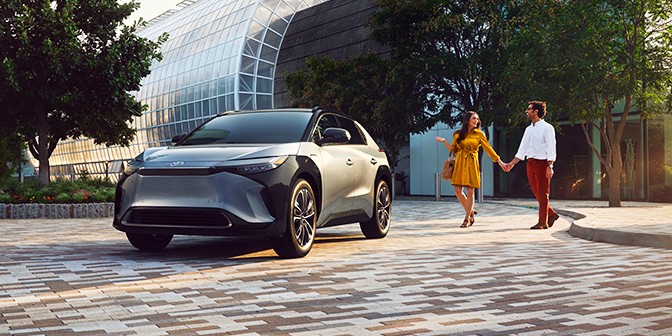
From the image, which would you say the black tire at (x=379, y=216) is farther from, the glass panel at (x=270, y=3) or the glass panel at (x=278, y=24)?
the glass panel at (x=270, y=3)

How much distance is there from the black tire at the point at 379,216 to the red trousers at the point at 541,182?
261 cm

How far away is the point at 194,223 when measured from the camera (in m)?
7.55

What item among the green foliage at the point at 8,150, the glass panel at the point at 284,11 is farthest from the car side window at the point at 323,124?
the glass panel at the point at 284,11

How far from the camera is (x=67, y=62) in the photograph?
1898 centimetres

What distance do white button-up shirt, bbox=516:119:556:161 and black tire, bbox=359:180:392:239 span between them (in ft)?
8.56

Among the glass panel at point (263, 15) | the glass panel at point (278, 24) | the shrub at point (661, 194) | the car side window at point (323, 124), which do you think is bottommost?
the shrub at point (661, 194)

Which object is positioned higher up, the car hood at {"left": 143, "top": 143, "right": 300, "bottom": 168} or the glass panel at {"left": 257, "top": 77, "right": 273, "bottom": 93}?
the glass panel at {"left": 257, "top": 77, "right": 273, "bottom": 93}

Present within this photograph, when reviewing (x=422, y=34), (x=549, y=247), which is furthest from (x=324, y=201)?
(x=422, y=34)

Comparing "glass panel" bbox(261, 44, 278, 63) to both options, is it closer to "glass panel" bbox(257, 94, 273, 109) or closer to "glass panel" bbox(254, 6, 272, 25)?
"glass panel" bbox(254, 6, 272, 25)

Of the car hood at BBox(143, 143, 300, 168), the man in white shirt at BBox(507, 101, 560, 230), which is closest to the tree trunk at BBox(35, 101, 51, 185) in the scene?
the man in white shirt at BBox(507, 101, 560, 230)

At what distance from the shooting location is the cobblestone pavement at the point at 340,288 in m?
4.66

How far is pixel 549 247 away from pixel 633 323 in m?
4.69

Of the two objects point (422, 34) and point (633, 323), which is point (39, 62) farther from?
point (633, 323)

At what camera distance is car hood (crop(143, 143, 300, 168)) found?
7621 mm
